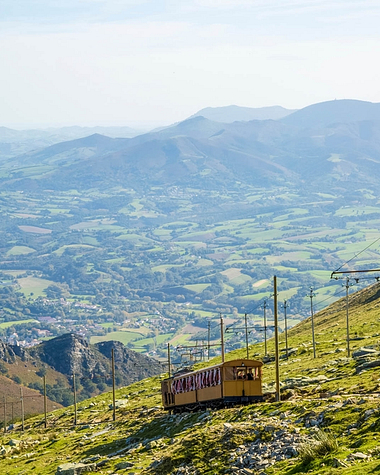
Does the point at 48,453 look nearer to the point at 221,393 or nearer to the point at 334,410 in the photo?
the point at 221,393

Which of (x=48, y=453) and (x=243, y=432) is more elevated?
(x=243, y=432)

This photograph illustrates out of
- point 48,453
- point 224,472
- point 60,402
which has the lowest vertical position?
point 60,402

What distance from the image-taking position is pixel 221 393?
5247cm

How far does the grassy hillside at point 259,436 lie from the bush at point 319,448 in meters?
0.04

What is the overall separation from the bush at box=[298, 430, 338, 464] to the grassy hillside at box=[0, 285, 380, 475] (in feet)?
0.13

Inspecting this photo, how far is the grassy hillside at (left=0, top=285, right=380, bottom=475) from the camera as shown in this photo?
32.4 metres

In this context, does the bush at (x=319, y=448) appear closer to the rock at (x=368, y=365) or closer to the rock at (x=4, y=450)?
the rock at (x=368, y=365)

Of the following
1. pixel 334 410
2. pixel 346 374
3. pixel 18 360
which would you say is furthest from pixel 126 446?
pixel 18 360

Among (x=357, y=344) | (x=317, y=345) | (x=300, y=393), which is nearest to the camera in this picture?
(x=300, y=393)

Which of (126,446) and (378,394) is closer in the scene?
(378,394)

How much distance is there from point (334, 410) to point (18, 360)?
167m

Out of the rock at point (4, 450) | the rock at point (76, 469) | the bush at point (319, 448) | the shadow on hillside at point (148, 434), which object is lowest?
the rock at point (4, 450)

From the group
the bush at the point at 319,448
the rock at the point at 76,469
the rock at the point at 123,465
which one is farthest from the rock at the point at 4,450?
the bush at the point at 319,448

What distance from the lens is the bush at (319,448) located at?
103 ft
